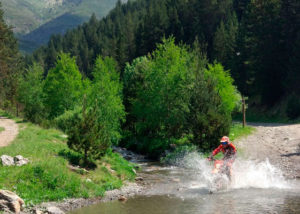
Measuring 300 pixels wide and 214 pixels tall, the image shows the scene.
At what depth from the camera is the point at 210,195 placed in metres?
19.4

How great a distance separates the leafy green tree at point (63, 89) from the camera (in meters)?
45.8

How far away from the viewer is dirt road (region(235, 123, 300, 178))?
25.3 m

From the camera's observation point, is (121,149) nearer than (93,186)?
No

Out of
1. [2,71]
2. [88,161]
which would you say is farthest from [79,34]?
[88,161]

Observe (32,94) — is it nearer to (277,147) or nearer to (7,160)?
(7,160)

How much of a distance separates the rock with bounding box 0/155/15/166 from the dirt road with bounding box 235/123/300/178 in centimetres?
1595

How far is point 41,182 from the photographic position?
62.1 ft

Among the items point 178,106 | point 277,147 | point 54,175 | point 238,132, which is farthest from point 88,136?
point 238,132

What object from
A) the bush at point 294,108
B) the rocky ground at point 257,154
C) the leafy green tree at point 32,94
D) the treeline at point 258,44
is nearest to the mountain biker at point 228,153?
the rocky ground at point 257,154

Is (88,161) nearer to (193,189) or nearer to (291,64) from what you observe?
(193,189)

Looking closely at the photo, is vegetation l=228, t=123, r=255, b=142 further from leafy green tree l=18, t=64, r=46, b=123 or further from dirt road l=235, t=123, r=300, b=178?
leafy green tree l=18, t=64, r=46, b=123

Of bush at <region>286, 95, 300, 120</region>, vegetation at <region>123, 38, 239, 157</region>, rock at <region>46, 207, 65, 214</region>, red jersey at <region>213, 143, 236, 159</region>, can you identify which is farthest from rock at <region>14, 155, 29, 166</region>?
bush at <region>286, 95, 300, 120</region>

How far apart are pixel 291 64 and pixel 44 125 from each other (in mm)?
38613

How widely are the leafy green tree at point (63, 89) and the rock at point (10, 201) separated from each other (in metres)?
28.5
